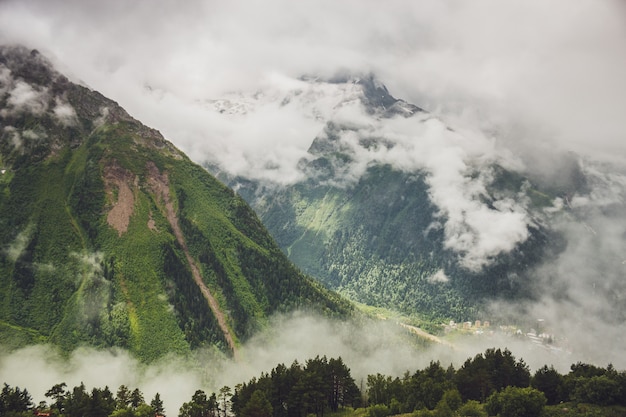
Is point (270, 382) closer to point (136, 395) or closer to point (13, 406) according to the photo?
point (136, 395)

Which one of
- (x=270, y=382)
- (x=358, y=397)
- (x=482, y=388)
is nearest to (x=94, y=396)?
(x=270, y=382)

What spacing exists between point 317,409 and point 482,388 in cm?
4787

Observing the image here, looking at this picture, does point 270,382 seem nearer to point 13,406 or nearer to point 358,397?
point 358,397

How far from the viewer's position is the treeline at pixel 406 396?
393 feet

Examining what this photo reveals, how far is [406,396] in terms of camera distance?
460 ft

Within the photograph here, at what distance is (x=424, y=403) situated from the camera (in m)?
134

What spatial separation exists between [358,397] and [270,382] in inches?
1242

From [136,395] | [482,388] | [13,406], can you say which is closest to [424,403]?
[482,388]

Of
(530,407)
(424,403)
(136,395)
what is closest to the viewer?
(530,407)

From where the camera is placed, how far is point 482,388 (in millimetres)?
141500

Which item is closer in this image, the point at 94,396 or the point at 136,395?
the point at 94,396

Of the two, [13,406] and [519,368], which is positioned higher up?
[519,368]

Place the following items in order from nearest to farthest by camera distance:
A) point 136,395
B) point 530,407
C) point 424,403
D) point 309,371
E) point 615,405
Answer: point 530,407 → point 615,405 → point 424,403 → point 309,371 → point 136,395

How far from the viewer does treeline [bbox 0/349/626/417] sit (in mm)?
119750
